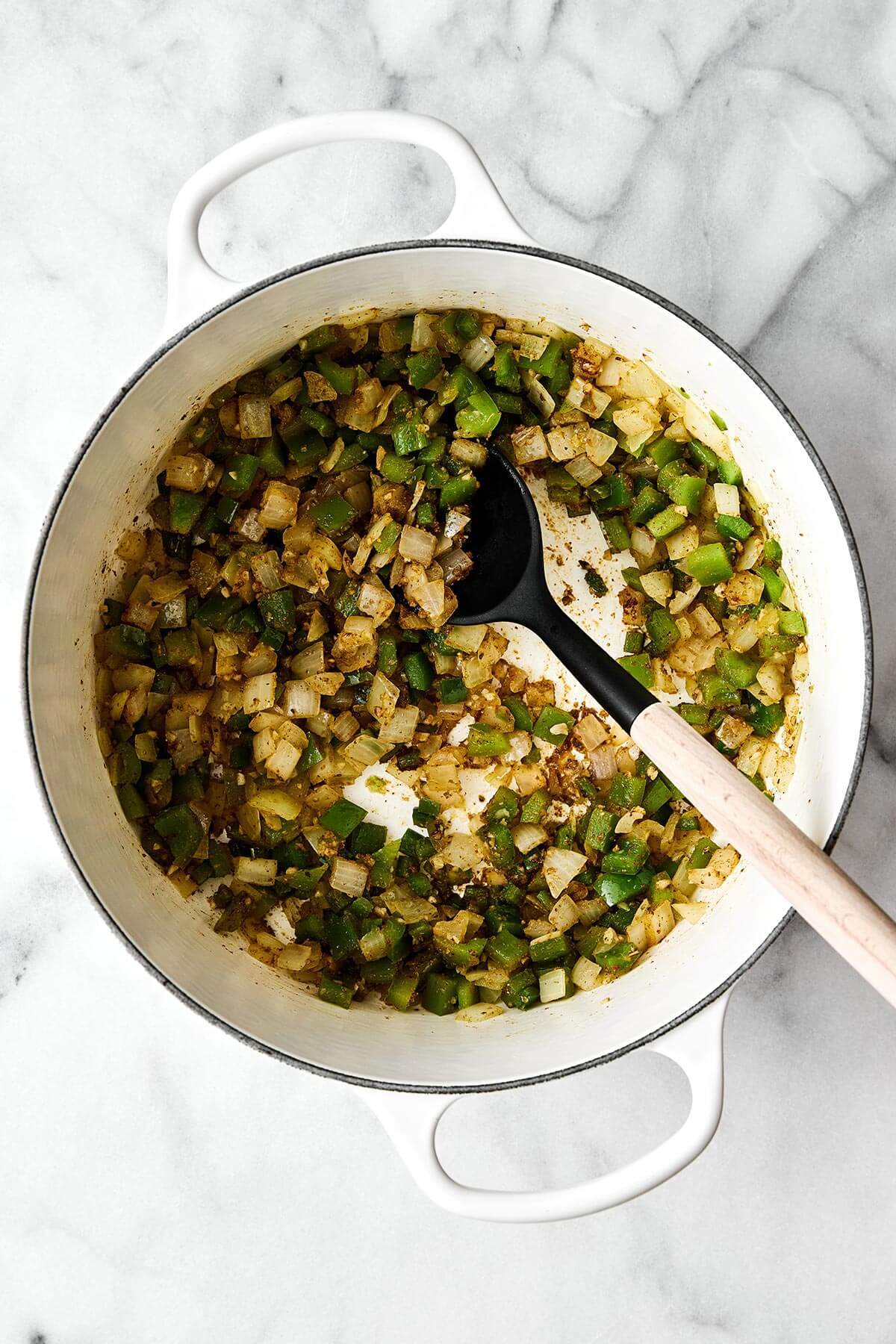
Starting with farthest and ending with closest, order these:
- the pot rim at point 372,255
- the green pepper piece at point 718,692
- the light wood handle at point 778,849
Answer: the green pepper piece at point 718,692
the pot rim at point 372,255
the light wood handle at point 778,849

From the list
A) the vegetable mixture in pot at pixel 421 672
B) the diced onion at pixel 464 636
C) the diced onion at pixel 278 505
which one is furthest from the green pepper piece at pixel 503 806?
the diced onion at pixel 278 505

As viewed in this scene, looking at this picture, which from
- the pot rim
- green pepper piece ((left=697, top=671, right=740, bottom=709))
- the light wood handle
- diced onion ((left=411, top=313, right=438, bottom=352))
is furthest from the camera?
green pepper piece ((left=697, top=671, right=740, bottom=709))

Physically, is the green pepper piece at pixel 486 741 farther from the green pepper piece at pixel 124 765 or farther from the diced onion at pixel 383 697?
the green pepper piece at pixel 124 765

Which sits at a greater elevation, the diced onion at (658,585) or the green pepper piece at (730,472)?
the green pepper piece at (730,472)

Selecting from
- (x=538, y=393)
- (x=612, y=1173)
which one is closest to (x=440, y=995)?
(x=612, y=1173)

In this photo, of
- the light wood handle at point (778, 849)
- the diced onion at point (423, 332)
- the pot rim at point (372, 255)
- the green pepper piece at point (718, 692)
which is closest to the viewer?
the light wood handle at point (778, 849)

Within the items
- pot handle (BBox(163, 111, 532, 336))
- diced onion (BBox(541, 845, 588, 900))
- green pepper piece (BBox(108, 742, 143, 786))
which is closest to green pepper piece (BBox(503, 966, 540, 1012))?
diced onion (BBox(541, 845, 588, 900))

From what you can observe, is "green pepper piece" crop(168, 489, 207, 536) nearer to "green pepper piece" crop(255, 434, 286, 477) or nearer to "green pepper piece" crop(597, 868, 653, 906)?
"green pepper piece" crop(255, 434, 286, 477)

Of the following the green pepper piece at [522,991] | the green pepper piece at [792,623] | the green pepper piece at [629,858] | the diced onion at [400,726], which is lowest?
the green pepper piece at [522,991]
